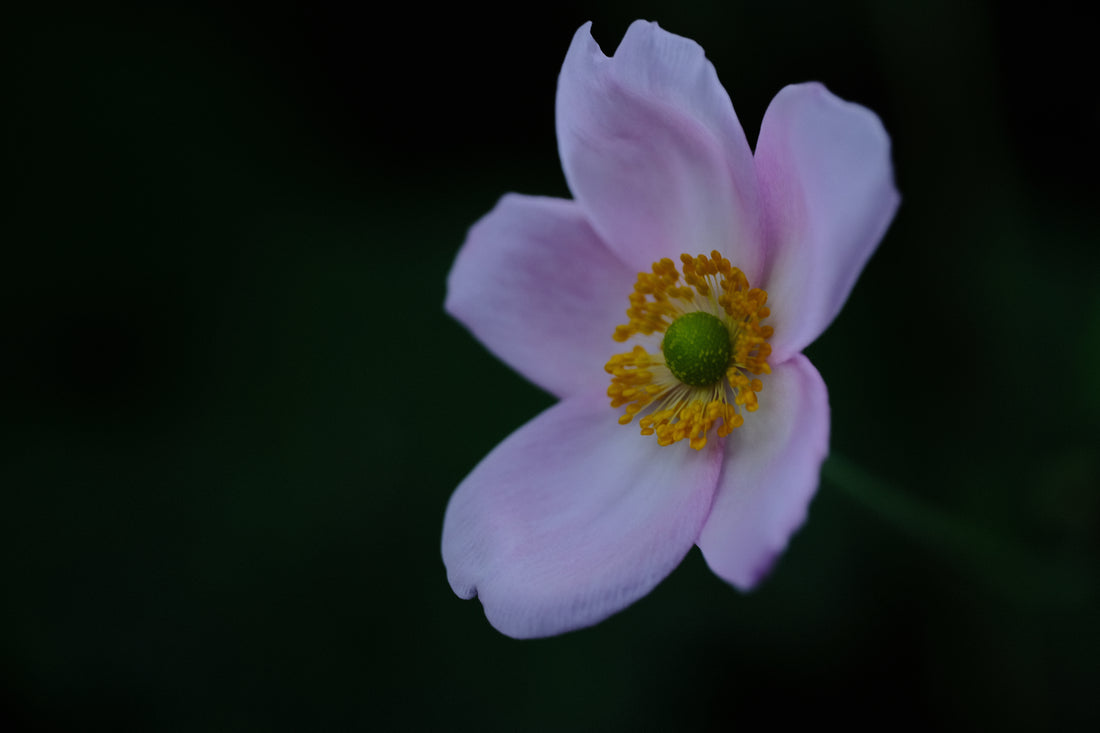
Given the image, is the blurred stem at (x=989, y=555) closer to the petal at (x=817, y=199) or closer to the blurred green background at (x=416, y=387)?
the blurred green background at (x=416, y=387)

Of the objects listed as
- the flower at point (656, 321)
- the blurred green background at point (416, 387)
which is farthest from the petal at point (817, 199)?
the blurred green background at point (416, 387)

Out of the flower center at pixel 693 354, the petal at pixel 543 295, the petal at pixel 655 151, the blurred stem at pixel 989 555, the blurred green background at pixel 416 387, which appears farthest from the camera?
the blurred green background at pixel 416 387

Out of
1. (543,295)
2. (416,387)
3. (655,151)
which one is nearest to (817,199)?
(655,151)

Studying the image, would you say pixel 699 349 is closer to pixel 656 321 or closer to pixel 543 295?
pixel 656 321

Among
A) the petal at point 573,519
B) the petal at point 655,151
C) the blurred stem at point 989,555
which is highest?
the petal at point 655,151

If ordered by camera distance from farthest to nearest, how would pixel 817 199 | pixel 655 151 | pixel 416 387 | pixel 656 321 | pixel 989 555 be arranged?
1. pixel 416 387
2. pixel 989 555
3. pixel 656 321
4. pixel 655 151
5. pixel 817 199

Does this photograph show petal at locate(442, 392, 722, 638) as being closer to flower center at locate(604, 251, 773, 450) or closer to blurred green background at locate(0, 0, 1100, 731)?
flower center at locate(604, 251, 773, 450)
